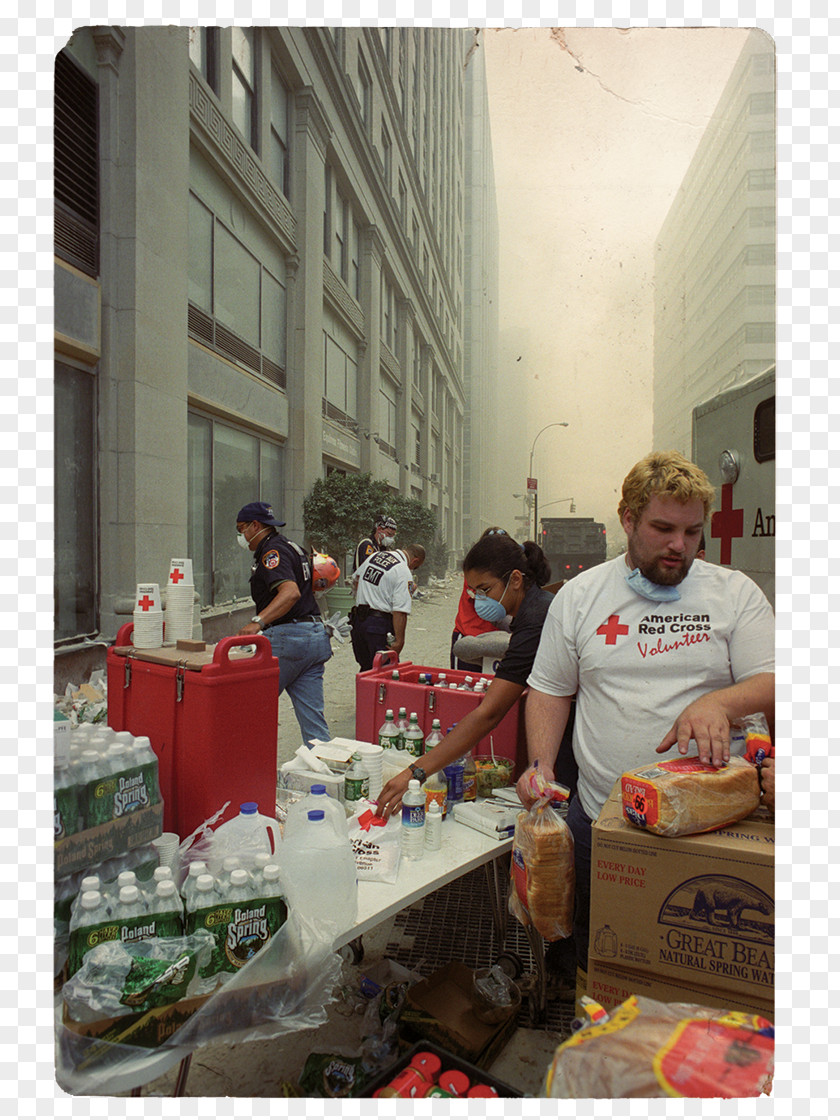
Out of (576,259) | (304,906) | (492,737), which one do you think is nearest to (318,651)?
(492,737)

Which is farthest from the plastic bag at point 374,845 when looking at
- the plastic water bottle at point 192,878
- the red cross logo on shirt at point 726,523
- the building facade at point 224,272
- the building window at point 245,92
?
the building window at point 245,92

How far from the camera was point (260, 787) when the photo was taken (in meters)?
1.78

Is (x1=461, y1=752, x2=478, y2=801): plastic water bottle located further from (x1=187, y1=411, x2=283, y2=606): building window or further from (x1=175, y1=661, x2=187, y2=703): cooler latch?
(x1=187, y1=411, x2=283, y2=606): building window

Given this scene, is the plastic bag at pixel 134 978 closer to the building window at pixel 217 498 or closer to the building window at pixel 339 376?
the building window at pixel 217 498

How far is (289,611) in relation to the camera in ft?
12.0

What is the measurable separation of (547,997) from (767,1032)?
1322mm

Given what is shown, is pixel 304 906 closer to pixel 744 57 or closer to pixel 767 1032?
pixel 767 1032

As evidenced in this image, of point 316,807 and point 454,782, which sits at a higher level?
point 316,807

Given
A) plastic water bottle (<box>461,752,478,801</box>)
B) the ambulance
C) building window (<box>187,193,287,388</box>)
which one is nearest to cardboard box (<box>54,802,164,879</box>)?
plastic water bottle (<box>461,752,478,801</box>)

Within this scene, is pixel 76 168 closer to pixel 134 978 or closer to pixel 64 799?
pixel 64 799

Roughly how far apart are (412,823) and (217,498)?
4.28 metres

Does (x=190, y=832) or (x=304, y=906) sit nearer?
(x=304, y=906)

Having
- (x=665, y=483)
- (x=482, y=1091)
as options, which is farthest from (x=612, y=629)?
(x=482, y=1091)

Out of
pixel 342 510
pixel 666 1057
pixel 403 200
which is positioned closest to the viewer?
pixel 666 1057
